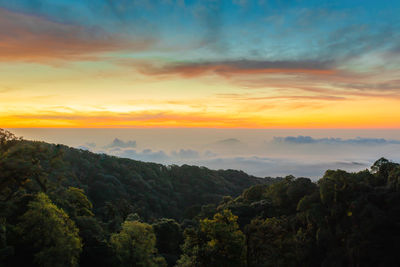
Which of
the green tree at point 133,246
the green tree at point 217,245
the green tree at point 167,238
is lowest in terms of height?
the green tree at point 167,238

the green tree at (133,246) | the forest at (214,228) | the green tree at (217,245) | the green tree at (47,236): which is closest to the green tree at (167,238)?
the forest at (214,228)

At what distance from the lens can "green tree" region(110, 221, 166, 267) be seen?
38.9 meters

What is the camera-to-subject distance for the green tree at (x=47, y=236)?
→ 3203 centimetres

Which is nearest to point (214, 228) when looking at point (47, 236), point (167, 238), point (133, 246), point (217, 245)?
point (217, 245)

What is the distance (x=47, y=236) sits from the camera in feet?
108

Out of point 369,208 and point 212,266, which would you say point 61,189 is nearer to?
point 212,266

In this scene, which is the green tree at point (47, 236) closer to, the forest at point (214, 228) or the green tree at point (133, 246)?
the forest at point (214, 228)

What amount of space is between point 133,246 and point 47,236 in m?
10.4

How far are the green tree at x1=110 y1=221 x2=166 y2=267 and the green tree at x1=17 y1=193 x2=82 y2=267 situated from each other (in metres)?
6.04

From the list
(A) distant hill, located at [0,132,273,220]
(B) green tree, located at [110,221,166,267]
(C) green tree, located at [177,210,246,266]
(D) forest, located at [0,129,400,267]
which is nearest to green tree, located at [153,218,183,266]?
(D) forest, located at [0,129,400,267]

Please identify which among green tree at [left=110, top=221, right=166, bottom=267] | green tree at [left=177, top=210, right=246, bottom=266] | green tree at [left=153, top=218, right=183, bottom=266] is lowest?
green tree at [left=153, top=218, right=183, bottom=266]

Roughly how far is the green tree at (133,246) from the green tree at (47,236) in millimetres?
6038

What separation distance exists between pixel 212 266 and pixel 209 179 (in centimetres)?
10574

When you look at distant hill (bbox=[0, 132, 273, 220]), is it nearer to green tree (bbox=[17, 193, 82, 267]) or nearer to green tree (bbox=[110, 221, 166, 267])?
green tree (bbox=[110, 221, 166, 267])
